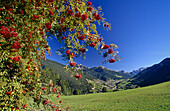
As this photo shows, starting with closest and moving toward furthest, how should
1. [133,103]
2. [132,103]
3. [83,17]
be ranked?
[83,17] < [133,103] < [132,103]

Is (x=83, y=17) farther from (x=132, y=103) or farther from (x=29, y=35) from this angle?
(x=132, y=103)

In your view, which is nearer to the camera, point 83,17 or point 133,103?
point 83,17

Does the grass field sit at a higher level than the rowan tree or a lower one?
lower

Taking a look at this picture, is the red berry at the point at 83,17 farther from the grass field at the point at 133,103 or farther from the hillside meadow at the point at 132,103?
the grass field at the point at 133,103

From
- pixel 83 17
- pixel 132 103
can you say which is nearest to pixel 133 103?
pixel 132 103

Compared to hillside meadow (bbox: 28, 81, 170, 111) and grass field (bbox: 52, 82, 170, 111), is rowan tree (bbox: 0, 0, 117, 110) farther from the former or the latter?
grass field (bbox: 52, 82, 170, 111)

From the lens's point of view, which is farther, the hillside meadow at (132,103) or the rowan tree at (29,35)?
the hillside meadow at (132,103)

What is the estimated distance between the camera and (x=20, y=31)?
2564 millimetres

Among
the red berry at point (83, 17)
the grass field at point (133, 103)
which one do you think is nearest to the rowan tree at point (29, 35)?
the red berry at point (83, 17)

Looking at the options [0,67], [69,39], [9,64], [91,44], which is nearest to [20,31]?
[9,64]

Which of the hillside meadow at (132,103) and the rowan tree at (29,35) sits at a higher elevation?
the rowan tree at (29,35)

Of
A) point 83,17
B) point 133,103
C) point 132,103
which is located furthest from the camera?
point 132,103

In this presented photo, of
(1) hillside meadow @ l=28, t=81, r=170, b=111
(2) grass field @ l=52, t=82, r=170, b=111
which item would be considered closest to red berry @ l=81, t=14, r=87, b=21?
(1) hillside meadow @ l=28, t=81, r=170, b=111

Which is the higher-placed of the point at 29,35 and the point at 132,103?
the point at 29,35
